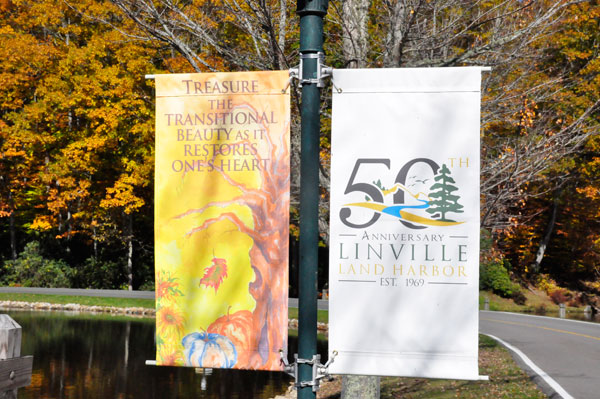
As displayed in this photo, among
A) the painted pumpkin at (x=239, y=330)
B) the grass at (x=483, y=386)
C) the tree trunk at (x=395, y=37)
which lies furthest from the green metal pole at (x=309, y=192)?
the grass at (x=483, y=386)

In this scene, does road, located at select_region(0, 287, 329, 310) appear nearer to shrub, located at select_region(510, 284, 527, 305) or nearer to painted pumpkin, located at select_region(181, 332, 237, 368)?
shrub, located at select_region(510, 284, 527, 305)

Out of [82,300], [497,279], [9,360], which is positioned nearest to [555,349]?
[9,360]

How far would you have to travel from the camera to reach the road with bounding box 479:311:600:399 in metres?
12.1

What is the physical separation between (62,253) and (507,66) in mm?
32133

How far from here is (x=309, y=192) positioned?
4109 mm

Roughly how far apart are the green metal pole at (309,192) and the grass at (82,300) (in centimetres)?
2787

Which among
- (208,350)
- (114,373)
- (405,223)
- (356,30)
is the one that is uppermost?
(356,30)

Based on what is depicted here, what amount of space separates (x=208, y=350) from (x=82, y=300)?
96.9 ft

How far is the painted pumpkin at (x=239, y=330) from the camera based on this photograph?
4.56m

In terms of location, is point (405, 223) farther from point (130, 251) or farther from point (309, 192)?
point (130, 251)

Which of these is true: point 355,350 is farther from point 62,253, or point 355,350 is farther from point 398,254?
point 62,253

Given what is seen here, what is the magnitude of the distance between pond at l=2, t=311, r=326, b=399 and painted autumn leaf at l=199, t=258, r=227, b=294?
1122 cm

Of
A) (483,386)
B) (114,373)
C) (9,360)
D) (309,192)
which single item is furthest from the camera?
(114,373)

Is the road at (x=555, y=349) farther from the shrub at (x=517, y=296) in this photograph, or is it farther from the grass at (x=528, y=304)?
the shrub at (x=517, y=296)
